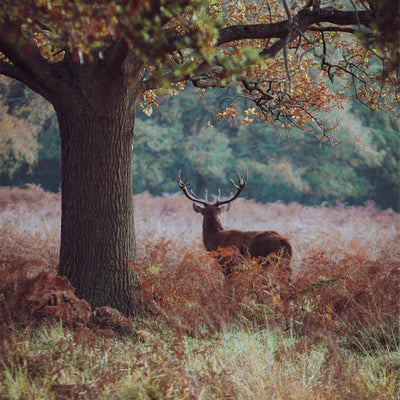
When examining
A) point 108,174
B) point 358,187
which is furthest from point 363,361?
point 358,187

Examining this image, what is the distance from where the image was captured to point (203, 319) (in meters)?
5.35

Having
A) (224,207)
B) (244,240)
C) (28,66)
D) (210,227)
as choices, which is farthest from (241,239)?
(28,66)

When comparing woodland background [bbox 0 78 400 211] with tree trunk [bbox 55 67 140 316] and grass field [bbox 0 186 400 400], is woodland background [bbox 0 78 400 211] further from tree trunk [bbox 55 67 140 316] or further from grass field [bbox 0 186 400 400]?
tree trunk [bbox 55 67 140 316]

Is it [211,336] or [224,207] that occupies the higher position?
[224,207]

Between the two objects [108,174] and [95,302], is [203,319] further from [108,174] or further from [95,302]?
[108,174]

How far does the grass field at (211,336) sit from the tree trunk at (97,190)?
38cm

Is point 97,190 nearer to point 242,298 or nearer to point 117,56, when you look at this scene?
point 117,56

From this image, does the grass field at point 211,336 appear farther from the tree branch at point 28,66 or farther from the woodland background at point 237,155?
the woodland background at point 237,155

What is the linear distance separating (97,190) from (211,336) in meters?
2.12

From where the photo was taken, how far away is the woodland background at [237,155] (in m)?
24.2

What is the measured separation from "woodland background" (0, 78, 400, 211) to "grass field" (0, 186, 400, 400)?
1710cm

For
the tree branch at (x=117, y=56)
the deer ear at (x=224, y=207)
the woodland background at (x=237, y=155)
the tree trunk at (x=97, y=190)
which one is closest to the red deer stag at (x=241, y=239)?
the deer ear at (x=224, y=207)

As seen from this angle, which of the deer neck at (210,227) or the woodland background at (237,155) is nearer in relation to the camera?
the deer neck at (210,227)

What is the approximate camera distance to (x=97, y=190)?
5.81 metres
